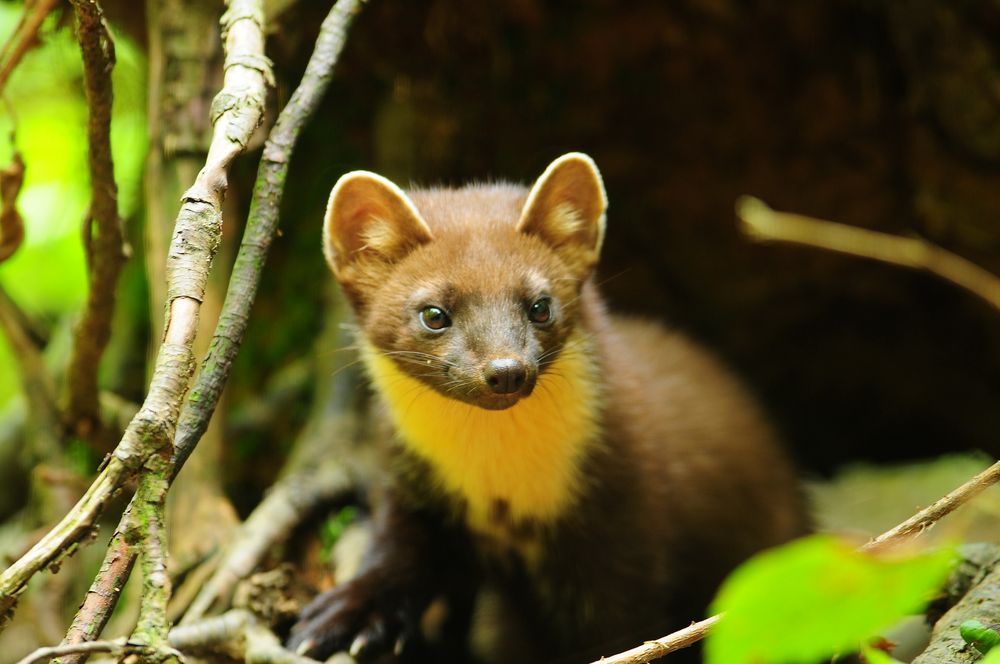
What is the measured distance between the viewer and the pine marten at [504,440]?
326 centimetres

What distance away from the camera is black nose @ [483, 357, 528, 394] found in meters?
2.86

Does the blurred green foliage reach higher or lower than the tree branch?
higher

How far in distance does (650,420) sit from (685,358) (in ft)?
2.62

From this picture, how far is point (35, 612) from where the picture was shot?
3.84 meters

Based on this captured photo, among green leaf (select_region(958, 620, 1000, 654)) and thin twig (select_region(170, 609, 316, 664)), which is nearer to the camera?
green leaf (select_region(958, 620, 1000, 654))

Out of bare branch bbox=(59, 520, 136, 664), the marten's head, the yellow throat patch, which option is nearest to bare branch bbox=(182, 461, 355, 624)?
the yellow throat patch

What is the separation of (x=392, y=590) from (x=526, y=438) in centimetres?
76

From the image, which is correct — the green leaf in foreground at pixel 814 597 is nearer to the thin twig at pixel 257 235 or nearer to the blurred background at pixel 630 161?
the thin twig at pixel 257 235

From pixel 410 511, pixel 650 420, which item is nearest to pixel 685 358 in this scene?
pixel 650 420

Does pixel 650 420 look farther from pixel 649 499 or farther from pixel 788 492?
pixel 788 492

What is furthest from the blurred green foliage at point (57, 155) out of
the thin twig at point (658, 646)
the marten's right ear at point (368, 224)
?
the thin twig at point (658, 646)

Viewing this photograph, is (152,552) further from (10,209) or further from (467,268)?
(10,209)

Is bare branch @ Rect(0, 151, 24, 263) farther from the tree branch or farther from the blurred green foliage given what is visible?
the tree branch

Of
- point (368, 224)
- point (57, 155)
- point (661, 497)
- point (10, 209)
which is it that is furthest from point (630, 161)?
point (57, 155)
